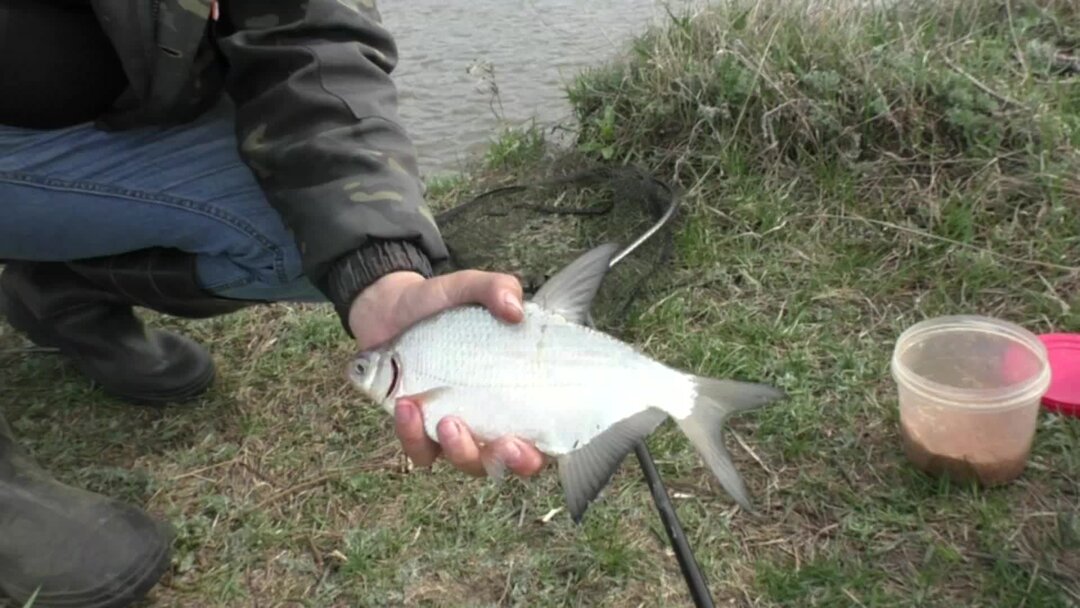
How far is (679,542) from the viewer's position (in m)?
1.83

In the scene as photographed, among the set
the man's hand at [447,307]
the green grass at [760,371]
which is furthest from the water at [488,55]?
the man's hand at [447,307]

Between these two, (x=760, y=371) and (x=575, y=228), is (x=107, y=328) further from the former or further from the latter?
(x=760, y=371)

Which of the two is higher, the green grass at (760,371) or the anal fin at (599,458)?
the anal fin at (599,458)

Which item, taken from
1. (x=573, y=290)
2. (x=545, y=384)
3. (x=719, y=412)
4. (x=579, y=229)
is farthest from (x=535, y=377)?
(x=579, y=229)

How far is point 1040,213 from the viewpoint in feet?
8.88

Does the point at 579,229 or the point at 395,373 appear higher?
the point at 395,373

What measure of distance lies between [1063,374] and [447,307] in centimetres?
137

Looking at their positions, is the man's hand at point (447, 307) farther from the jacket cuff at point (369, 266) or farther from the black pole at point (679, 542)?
the black pole at point (679, 542)

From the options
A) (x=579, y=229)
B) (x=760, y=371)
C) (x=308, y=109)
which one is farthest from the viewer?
(x=579, y=229)

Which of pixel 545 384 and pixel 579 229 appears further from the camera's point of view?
pixel 579 229

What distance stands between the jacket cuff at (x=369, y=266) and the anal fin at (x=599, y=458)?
16.6 inches

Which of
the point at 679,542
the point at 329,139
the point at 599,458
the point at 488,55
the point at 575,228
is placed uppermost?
the point at 329,139

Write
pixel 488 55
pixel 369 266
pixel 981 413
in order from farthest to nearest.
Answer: pixel 488 55 → pixel 981 413 → pixel 369 266

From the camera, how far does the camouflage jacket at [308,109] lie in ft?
5.88
